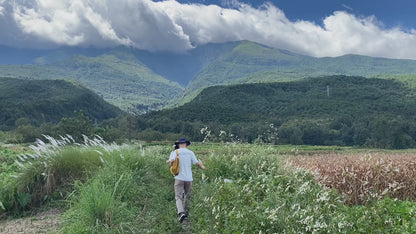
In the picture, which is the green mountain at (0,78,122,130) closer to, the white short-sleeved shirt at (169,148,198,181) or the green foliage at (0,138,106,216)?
the green foliage at (0,138,106,216)

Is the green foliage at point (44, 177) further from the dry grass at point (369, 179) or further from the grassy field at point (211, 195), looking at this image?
the dry grass at point (369, 179)

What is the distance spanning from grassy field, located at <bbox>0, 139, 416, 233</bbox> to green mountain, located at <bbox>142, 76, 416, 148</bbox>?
24.0 ft

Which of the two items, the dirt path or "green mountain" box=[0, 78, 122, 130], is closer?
the dirt path

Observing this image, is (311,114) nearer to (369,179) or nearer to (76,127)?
(76,127)

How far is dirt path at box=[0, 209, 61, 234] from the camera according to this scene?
6198mm

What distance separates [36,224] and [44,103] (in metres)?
108

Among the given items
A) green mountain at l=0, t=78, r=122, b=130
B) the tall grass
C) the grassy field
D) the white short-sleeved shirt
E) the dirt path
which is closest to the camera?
the grassy field

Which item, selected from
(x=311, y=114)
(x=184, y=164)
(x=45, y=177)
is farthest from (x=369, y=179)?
(x=311, y=114)

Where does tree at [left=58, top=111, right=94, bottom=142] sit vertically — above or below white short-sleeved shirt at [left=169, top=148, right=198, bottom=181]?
below

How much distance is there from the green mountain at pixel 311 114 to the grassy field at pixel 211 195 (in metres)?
7.32

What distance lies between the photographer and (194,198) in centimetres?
764

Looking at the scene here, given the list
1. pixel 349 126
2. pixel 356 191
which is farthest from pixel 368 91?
pixel 356 191

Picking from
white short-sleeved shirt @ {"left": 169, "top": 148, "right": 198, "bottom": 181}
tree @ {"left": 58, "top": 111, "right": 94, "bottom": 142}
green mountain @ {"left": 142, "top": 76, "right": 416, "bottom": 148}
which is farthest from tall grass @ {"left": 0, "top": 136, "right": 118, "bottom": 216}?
tree @ {"left": 58, "top": 111, "right": 94, "bottom": 142}

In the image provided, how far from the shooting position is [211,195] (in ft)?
21.8
